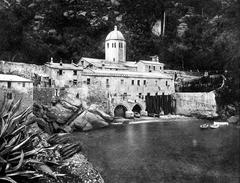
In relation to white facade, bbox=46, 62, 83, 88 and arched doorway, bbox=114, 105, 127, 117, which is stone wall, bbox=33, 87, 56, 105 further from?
arched doorway, bbox=114, 105, 127, 117

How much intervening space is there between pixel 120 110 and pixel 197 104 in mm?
14365

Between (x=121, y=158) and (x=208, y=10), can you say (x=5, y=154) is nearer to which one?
(x=121, y=158)

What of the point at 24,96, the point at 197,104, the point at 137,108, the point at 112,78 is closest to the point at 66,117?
the point at 24,96

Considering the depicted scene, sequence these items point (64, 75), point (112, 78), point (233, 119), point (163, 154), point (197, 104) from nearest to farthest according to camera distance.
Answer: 1. point (163, 154)
2. point (64, 75)
3. point (233, 119)
4. point (112, 78)
5. point (197, 104)

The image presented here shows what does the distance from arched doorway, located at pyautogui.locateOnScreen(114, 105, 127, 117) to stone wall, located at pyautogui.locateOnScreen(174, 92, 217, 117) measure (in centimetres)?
1122

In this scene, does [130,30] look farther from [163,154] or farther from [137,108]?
[163,154]

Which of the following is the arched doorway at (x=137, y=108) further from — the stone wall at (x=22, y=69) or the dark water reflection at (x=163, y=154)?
the stone wall at (x=22, y=69)

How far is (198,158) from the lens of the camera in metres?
21.1

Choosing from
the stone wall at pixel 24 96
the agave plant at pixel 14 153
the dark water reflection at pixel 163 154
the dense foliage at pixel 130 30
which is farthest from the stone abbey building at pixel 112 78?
the agave plant at pixel 14 153

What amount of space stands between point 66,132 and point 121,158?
12.3 meters

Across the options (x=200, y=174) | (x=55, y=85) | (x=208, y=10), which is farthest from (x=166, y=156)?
(x=208, y=10)

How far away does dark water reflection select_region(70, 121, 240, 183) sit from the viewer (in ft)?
56.0

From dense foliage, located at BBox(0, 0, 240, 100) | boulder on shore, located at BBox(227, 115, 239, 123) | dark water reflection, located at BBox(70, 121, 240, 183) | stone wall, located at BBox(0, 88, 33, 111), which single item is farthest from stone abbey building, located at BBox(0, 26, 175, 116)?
boulder on shore, located at BBox(227, 115, 239, 123)

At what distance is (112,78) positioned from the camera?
4331 centimetres
